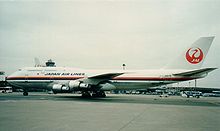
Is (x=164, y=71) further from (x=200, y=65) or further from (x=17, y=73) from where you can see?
(x=17, y=73)

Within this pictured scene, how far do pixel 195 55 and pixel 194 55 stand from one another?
0.11m

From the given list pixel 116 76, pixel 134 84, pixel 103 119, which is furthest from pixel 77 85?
pixel 103 119

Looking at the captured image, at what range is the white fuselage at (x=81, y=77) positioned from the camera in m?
27.0

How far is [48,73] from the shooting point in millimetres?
30234

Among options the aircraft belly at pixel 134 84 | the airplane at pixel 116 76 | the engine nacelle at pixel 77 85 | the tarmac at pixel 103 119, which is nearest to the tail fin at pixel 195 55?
the airplane at pixel 116 76

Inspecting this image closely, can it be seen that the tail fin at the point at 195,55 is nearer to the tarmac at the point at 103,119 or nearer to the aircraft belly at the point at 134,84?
the aircraft belly at the point at 134,84

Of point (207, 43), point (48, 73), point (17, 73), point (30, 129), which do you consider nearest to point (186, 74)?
point (207, 43)

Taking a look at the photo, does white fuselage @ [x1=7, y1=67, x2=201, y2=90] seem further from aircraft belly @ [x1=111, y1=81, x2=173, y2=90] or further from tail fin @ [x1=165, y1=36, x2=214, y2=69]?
tail fin @ [x1=165, y1=36, x2=214, y2=69]

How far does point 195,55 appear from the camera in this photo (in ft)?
85.6

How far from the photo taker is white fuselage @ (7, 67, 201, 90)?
2696 centimetres

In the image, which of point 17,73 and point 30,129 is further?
point 17,73

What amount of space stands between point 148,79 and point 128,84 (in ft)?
8.63

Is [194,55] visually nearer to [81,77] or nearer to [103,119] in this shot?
[81,77]

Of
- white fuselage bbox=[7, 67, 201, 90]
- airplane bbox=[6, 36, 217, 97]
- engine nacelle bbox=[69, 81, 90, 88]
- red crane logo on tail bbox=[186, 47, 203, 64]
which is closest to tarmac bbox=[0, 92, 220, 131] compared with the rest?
engine nacelle bbox=[69, 81, 90, 88]
